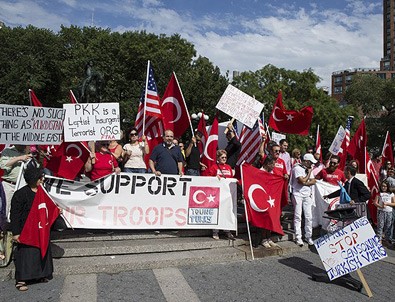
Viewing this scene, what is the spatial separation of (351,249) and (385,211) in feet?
10.7

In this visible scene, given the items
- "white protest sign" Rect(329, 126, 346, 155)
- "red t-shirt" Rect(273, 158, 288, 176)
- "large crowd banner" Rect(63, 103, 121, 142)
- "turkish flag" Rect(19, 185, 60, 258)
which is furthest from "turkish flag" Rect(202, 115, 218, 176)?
"turkish flag" Rect(19, 185, 60, 258)

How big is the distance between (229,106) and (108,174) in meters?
Result: 3.15

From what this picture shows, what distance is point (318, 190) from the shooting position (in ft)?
26.3

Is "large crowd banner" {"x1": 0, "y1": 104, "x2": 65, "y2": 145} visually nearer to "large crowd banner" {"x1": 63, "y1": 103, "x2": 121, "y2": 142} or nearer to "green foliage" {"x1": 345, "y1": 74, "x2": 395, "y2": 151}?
"large crowd banner" {"x1": 63, "y1": 103, "x2": 121, "y2": 142}

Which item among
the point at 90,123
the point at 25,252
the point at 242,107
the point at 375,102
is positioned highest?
the point at 375,102

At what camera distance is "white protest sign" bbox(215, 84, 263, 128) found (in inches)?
321

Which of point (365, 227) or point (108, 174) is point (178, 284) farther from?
point (365, 227)

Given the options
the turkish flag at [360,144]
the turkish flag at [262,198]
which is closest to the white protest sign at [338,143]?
the turkish flag at [360,144]

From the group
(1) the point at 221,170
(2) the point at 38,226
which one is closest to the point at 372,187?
(1) the point at 221,170

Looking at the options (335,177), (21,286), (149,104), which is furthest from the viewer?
(149,104)

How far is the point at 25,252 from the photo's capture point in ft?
16.2

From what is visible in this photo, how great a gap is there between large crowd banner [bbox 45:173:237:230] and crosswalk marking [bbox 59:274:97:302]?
3.83 feet

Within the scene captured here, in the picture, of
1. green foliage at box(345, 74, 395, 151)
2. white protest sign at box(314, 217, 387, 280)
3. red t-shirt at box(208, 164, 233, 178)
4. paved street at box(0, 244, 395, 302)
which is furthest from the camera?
green foliage at box(345, 74, 395, 151)

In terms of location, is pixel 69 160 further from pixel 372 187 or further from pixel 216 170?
pixel 372 187
